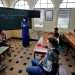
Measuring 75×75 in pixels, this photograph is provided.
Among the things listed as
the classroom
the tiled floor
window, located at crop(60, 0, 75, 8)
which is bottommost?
the tiled floor

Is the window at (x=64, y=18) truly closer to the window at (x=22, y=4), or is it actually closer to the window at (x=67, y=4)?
the window at (x=67, y=4)

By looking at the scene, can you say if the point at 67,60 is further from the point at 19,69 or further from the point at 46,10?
the point at 46,10

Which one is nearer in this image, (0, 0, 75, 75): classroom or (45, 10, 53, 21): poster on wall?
(0, 0, 75, 75): classroom

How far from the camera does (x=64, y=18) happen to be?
24.1 feet

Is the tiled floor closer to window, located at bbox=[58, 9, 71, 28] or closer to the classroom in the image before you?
the classroom

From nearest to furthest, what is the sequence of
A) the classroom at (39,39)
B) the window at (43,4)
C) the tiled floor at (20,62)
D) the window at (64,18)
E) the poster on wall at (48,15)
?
the tiled floor at (20,62), the classroom at (39,39), the window at (64,18), the poster on wall at (48,15), the window at (43,4)

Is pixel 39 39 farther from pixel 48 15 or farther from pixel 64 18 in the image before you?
pixel 64 18

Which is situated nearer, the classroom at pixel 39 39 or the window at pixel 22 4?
the classroom at pixel 39 39

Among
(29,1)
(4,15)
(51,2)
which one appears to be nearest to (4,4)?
(29,1)

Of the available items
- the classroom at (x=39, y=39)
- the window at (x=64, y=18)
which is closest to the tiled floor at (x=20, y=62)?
the classroom at (x=39, y=39)

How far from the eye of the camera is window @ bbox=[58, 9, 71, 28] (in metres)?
7.29

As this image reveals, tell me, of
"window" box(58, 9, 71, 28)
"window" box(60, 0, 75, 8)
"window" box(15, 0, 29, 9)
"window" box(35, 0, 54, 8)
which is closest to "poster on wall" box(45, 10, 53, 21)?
"window" box(35, 0, 54, 8)

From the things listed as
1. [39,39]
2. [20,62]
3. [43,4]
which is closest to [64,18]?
[43,4]

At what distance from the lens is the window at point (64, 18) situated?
23.9 ft
